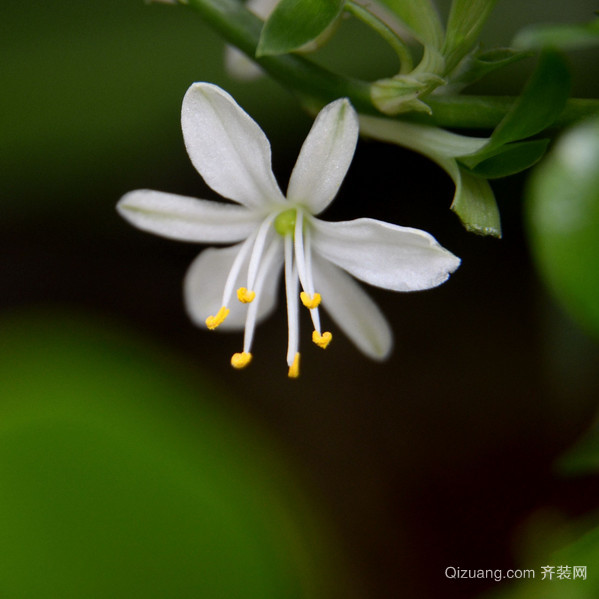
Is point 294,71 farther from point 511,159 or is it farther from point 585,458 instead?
point 585,458

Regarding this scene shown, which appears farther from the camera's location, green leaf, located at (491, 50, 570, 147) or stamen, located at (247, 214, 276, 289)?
stamen, located at (247, 214, 276, 289)

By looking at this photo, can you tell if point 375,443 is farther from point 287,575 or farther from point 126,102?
point 126,102

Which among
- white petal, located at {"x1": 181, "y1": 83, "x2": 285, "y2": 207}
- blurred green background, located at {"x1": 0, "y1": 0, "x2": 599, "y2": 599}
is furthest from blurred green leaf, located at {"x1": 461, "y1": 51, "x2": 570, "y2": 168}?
blurred green background, located at {"x1": 0, "y1": 0, "x2": 599, "y2": 599}

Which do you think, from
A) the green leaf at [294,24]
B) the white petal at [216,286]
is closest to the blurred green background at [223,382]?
the white petal at [216,286]

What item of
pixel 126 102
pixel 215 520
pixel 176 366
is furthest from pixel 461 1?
pixel 176 366

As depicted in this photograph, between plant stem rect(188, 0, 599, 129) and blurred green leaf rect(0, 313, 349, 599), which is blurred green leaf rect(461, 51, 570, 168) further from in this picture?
blurred green leaf rect(0, 313, 349, 599)

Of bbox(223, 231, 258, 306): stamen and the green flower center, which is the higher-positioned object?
the green flower center

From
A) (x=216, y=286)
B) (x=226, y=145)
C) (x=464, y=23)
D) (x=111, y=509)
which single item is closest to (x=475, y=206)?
(x=464, y=23)
